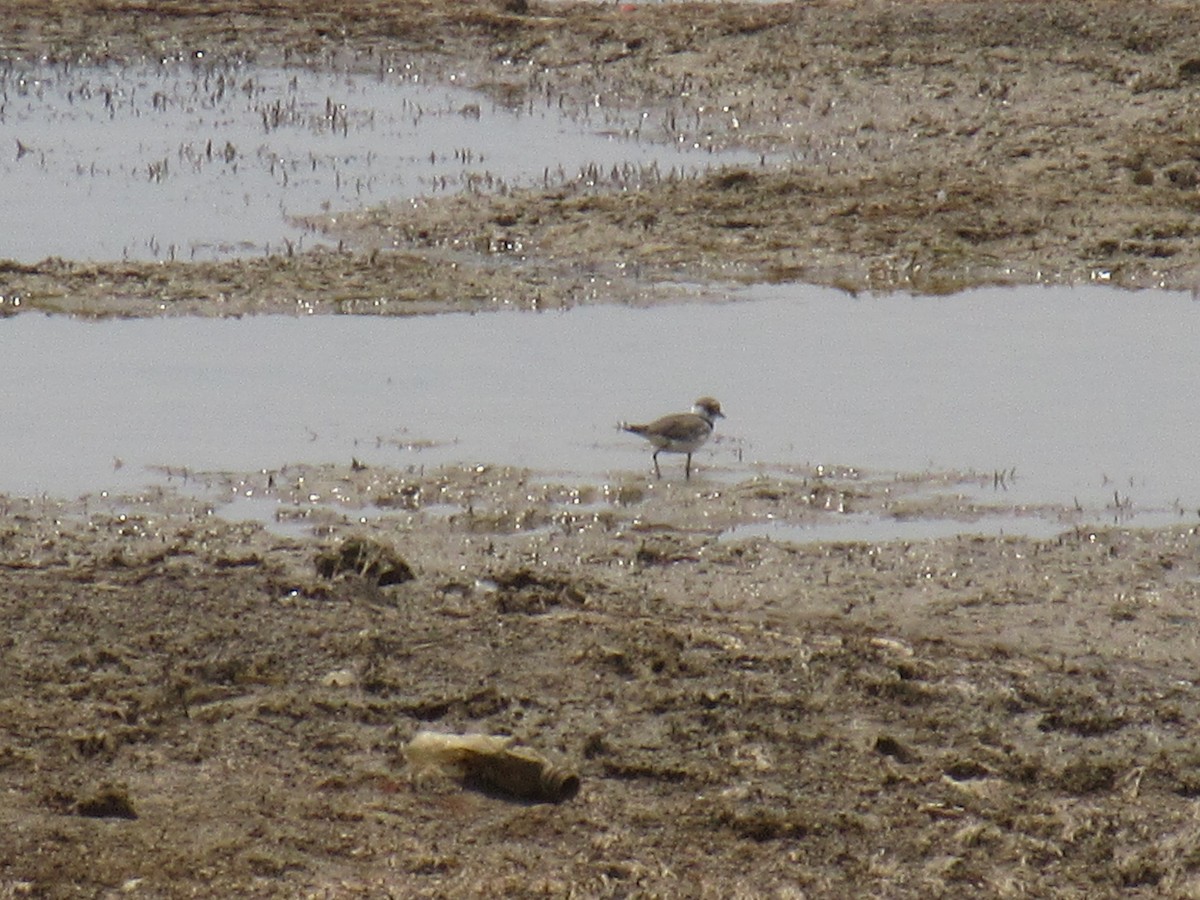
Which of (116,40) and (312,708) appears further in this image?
(116,40)

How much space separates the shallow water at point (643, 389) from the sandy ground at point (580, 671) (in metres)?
Answer: 0.37

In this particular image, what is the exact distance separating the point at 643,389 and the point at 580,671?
4533 millimetres

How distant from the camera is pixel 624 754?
20.7 ft

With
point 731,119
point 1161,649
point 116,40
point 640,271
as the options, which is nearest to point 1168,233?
point 640,271

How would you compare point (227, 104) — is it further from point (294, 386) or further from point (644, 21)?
point (294, 386)

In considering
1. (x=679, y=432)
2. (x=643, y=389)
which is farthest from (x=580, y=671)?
(x=643, y=389)

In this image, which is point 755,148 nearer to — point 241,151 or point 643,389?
point 241,151

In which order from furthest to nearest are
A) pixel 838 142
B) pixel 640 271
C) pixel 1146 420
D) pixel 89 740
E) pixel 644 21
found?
pixel 644 21 < pixel 838 142 < pixel 640 271 < pixel 1146 420 < pixel 89 740

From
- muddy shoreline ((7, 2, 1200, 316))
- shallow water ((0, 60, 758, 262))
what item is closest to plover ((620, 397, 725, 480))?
muddy shoreline ((7, 2, 1200, 316))

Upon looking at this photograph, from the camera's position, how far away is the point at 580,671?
697 cm

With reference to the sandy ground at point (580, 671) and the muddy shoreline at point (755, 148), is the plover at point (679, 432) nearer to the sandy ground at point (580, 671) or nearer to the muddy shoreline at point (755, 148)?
the sandy ground at point (580, 671)

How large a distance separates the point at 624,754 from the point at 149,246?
8786mm

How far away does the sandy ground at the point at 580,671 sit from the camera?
5.64m

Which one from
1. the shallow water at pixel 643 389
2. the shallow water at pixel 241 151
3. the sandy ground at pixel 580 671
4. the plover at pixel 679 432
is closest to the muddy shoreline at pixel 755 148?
the sandy ground at pixel 580 671
